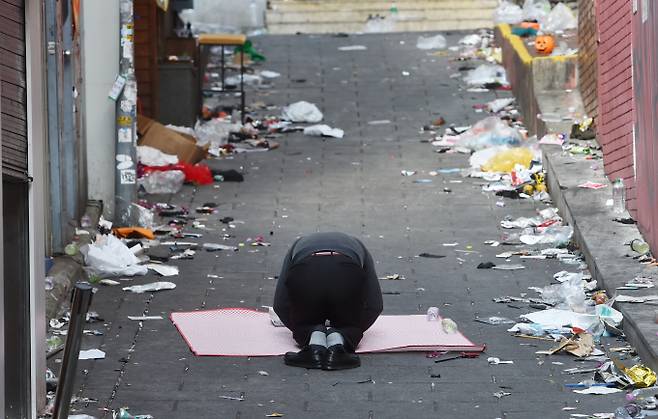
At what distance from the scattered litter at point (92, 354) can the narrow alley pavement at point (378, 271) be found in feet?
0.31

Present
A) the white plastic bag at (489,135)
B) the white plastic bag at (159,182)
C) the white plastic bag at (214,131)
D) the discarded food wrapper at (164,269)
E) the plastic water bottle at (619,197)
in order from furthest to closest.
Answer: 1. the white plastic bag at (214,131)
2. the white plastic bag at (489,135)
3. the white plastic bag at (159,182)
4. the plastic water bottle at (619,197)
5. the discarded food wrapper at (164,269)

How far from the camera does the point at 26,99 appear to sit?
762 centimetres

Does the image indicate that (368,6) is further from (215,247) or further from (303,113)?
(215,247)

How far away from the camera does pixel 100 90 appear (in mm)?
13250

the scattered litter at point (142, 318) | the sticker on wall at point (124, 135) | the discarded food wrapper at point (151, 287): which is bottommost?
the discarded food wrapper at point (151, 287)

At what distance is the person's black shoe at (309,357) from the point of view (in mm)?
9125

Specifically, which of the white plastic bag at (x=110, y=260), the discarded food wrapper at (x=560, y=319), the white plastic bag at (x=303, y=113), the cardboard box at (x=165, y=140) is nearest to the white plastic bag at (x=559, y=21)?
the white plastic bag at (x=303, y=113)

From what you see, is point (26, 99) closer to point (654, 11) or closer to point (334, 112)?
point (654, 11)

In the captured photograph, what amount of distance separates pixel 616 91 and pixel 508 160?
2192 mm

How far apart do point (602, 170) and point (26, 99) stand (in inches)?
309

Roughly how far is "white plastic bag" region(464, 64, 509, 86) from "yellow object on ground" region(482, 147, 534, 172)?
4234 mm

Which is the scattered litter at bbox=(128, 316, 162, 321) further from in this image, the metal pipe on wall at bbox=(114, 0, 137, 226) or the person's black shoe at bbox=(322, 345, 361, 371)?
the metal pipe on wall at bbox=(114, 0, 137, 226)

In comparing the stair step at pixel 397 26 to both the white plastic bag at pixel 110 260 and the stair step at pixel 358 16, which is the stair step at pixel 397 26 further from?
the white plastic bag at pixel 110 260

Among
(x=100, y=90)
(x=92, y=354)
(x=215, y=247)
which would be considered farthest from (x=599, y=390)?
(x=100, y=90)
